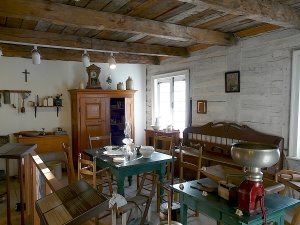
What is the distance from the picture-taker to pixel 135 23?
10.3 ft

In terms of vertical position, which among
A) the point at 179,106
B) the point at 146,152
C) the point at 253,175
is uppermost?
the point at 179,106

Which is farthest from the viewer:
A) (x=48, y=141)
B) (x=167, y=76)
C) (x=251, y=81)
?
(x=167, y=76)

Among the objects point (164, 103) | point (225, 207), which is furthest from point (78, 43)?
point (225, 207)

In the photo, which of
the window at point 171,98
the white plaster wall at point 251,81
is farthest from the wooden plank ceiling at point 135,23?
the window at point 171,98

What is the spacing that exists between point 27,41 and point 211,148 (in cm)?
341

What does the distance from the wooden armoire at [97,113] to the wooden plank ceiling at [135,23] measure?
0.91 m

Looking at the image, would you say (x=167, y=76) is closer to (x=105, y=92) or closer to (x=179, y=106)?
(x=179, y=106)

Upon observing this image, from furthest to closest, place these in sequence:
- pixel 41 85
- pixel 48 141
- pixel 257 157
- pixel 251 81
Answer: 1. pixel 41 85
2. pixel 48 141
3. pixel 251 81
4. pixel 257 157

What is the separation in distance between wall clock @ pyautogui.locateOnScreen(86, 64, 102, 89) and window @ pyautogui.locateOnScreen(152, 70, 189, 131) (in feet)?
4.56

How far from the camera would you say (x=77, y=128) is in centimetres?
508

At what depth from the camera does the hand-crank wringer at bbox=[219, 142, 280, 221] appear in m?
1.57

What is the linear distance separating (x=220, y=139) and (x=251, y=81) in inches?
42.6

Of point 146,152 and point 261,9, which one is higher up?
point 261,9

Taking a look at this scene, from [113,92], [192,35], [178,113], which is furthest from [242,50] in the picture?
[113,92]
